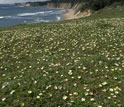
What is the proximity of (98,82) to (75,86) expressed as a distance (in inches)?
45.2

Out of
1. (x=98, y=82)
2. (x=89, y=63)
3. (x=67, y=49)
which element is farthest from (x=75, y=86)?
(x=67, y=49)

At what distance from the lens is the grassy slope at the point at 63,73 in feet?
23.5

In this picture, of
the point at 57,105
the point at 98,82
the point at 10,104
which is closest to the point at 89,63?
the point at 98,82

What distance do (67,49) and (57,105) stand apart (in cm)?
661

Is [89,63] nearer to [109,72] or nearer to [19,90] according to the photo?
[109,72]

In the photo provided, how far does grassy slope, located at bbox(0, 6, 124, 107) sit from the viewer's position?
7.15 m

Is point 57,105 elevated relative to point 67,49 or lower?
lower

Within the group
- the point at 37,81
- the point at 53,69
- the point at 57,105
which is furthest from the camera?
the point at 53,69

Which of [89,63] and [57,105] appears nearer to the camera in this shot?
[57,105]

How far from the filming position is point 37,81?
8.55m

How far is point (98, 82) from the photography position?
8.18 metres

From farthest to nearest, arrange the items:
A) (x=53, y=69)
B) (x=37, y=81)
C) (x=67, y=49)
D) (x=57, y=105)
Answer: (x=67, y=49) → (x=53, y=69) → (x=37, y=81) → (x=57, y=105)

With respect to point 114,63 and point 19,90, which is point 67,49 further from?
point 19,90

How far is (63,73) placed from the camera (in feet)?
30.3
